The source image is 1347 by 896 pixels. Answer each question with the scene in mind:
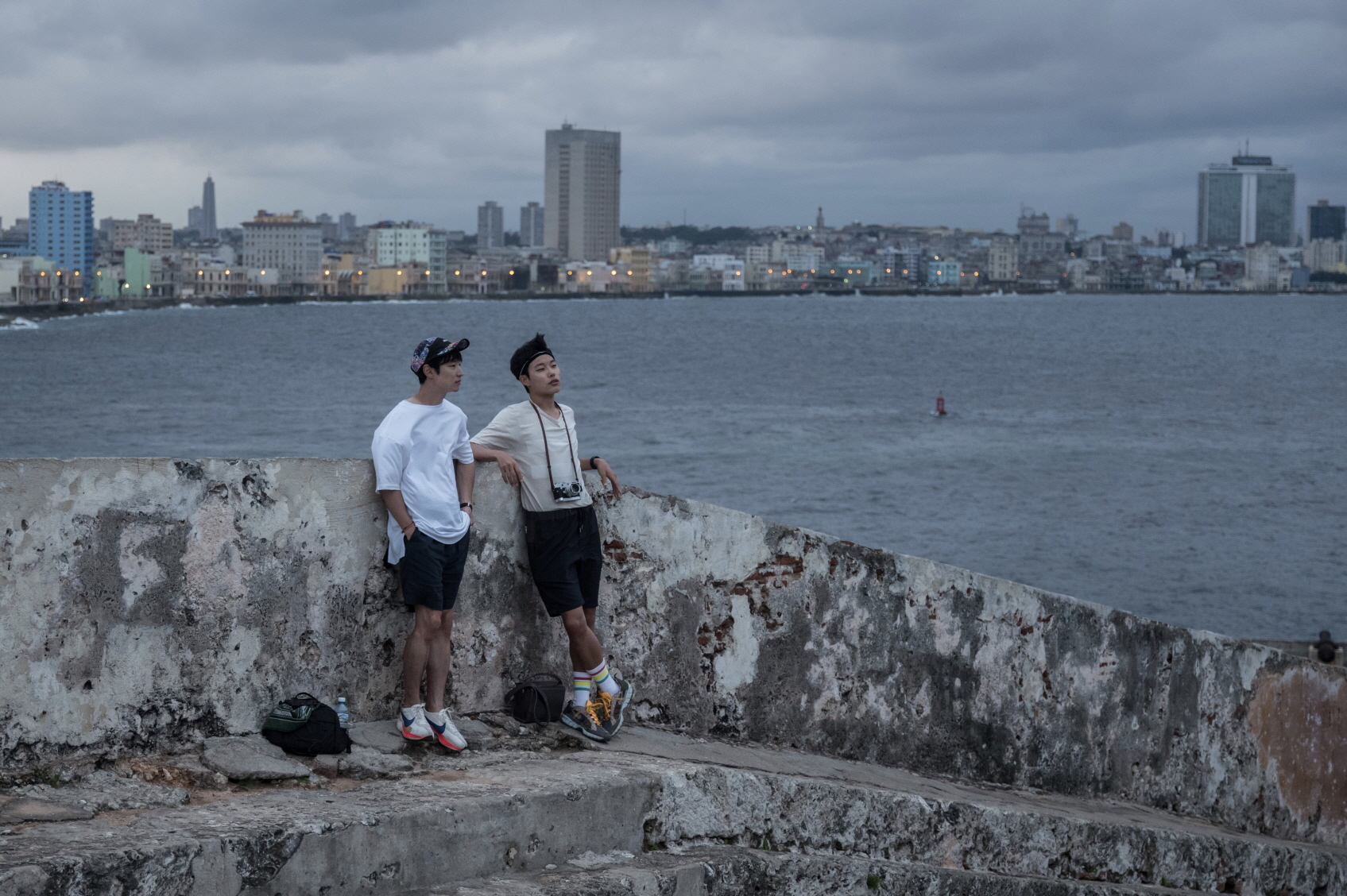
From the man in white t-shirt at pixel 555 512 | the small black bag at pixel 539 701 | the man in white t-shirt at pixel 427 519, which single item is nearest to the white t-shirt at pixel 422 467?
the man in white t-shirt at pixel 427 519

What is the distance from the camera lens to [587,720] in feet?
15.2

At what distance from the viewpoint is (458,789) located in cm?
384

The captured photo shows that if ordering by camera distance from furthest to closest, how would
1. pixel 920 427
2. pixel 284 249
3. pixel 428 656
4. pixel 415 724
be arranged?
1. pixel 284 249
2. pixel 920 427
3. pixel 428 656
4. pixel 415 724

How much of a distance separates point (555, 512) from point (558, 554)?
140 mm

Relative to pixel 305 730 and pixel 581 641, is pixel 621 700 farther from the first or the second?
pixel 305 730

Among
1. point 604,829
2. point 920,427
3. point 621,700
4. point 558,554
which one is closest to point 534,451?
point 558,554

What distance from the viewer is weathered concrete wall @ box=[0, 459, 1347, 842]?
3.88 meters

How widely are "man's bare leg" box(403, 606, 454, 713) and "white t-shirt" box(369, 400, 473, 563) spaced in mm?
222

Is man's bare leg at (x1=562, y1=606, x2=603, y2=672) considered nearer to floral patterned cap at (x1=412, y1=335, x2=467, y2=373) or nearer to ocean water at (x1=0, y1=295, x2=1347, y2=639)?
ocean water at (x1=0, y1=295, x2=1347, y2=639)

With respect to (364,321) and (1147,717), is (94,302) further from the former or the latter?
(1147,717)

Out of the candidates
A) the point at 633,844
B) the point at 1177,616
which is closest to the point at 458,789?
the point at 633,844

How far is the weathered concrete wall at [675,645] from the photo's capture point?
388cm

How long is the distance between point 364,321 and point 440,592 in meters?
125

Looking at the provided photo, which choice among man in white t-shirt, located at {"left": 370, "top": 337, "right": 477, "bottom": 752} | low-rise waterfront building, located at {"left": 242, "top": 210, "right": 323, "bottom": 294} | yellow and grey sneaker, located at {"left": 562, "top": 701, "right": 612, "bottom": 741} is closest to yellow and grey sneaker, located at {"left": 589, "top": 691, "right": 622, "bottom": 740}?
yellow and grey sneaker, located at {"left": 562, "top": 701, "right": 612, "bottom": 741}
